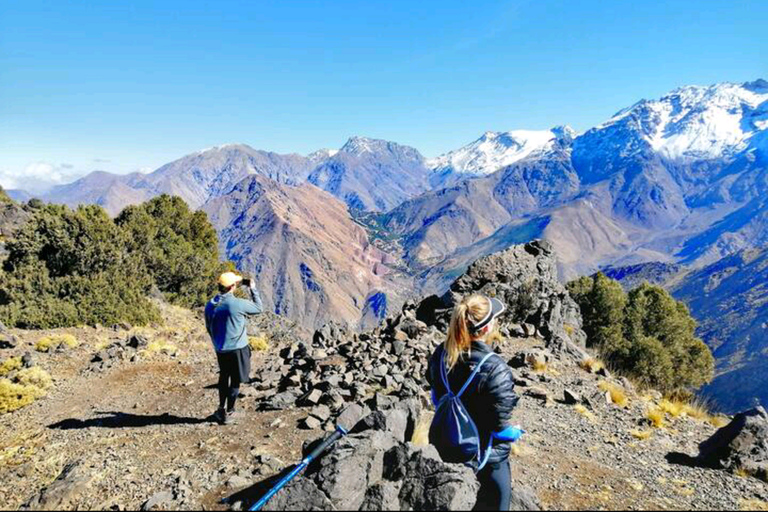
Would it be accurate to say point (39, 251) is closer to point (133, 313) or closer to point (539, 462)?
point (133, 313)

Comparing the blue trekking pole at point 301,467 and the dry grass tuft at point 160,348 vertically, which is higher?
the blue trekking pole at point 301,467

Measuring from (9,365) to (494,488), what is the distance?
1530 cm

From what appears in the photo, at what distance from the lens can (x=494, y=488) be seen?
16.3 feet

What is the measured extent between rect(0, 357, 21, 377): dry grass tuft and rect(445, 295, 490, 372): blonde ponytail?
14.8m

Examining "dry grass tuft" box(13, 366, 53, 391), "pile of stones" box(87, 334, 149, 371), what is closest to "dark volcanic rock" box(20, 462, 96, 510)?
"dry grass tuft" box(13, 366, 53, 391)

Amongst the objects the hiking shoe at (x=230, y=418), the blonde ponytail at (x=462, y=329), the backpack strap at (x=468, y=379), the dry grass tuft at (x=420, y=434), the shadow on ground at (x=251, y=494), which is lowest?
the hiking shoe at (x=230, y=418)

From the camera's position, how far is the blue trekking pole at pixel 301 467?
540 centimetres

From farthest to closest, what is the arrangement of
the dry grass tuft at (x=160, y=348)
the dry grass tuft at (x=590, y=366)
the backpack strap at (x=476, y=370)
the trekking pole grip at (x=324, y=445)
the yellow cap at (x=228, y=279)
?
1. the dry grass tuft at (x=160, y=348)
2. the dry grass tuft at (x=590, y=366)
3. the yellow cap at (x=228, y=279)
4. the trekking pole grip at (x=324, y=445)
5. the backpack strap at (x=476, y=370)

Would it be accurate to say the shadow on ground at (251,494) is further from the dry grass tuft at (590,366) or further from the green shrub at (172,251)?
the green shrub at (172,251)

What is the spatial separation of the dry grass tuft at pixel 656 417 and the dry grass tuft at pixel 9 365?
1775 cm

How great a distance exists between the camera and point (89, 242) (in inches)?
911

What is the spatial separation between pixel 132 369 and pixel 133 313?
7345 millimetres

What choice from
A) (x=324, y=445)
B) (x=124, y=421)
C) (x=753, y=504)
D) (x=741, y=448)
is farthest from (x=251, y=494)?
(x=741, y=448)

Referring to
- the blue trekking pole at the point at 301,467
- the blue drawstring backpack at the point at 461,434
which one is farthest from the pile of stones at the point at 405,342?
the blue drawstring backpack at the point at 461,434
